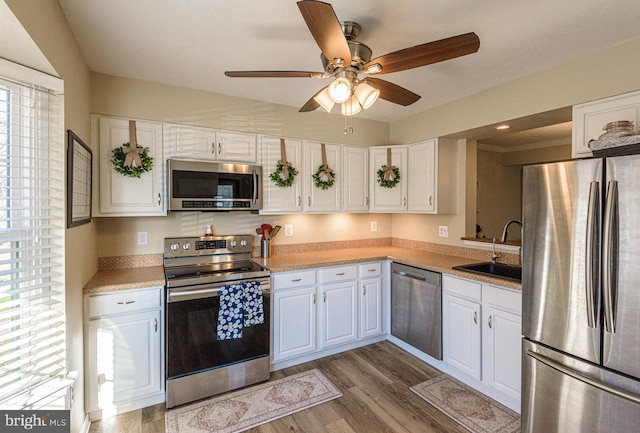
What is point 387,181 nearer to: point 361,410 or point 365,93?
point 365,93

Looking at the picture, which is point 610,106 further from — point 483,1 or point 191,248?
point 191,248

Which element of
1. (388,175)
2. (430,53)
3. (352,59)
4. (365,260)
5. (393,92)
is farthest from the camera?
(388,175)

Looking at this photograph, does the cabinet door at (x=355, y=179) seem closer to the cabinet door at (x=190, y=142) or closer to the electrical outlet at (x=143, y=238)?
the cabinet door at (x=190, y=142)

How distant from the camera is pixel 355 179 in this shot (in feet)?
11.5

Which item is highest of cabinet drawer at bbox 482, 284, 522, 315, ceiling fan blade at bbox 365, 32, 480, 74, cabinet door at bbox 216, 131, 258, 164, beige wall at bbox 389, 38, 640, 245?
beige wall at bbox 389, 38, 640, 245

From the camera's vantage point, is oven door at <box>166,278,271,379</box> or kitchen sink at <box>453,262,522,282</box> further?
kitchen sink at <box>453,262,522,282</box>

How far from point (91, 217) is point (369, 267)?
241cm

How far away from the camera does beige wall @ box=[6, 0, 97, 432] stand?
1.35 m

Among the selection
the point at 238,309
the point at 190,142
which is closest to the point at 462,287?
the point at 238,309

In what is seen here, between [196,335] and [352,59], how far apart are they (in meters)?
2.13

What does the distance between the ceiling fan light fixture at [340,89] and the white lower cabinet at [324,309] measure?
1572 mm

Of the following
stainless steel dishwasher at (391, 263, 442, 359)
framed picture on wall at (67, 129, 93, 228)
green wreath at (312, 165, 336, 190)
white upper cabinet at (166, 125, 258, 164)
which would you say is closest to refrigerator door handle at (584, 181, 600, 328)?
stainless steel dishwasher at (391, 263, 442, 359)

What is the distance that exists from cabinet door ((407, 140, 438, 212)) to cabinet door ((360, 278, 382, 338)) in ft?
3.00

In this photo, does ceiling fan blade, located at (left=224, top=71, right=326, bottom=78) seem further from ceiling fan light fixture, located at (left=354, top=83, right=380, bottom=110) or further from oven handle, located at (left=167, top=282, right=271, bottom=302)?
oven handle, located at (left=167, top=282, right=271, bottom=302)
